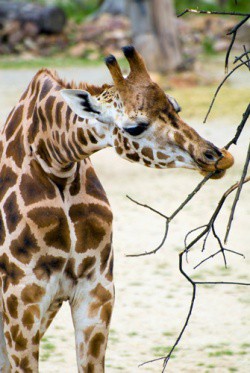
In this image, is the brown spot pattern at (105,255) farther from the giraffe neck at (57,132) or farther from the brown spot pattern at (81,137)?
the brown spot pattern at (81,137)

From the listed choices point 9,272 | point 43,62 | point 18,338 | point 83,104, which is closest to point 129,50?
point 83,104

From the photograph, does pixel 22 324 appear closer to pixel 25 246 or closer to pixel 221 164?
pixel 25 246

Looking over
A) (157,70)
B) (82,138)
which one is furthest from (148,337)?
(157,70)

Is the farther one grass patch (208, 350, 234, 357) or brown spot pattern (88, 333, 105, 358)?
grass patch (208, 350, 234, 357)

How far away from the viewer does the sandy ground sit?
17.9 feet

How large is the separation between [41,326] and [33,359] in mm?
142

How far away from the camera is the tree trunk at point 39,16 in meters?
21.4

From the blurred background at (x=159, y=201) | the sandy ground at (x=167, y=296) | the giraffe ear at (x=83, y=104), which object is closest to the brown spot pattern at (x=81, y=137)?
the giraffe ear at (x=83, y=104)

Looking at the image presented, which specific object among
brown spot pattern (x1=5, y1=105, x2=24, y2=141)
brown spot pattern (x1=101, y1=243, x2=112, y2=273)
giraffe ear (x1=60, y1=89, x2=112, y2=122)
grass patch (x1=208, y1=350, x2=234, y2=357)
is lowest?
grass patch (x1=208, y1=350, x2=234, y2=357)

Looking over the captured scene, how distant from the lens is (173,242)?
776 centimetres

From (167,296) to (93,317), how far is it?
8.84ft

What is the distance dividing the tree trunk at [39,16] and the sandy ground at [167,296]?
11.8 m

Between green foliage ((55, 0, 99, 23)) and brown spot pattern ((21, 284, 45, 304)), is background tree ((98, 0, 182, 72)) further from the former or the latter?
brown spot pattern ((21, 284, 45, 304))

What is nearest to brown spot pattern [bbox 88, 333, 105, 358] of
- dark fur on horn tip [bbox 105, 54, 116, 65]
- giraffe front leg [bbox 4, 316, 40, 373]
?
giraffe front leg [bbox 4, 316, 40, 373]
